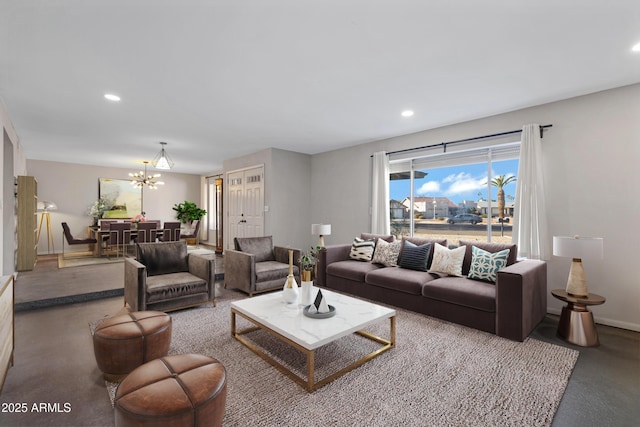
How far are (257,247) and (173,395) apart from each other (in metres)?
3.35

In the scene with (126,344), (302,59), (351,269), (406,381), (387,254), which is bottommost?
(406,381)

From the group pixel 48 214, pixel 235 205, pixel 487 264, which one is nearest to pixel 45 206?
pixel 48 214

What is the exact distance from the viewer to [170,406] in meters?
1.34

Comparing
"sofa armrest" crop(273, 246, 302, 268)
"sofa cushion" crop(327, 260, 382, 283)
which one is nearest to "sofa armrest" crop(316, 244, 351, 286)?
"sofa cushion" crop(327, 260, 382, 283)

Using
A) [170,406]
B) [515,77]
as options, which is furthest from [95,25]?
[515,77]

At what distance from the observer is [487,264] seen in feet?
11.0

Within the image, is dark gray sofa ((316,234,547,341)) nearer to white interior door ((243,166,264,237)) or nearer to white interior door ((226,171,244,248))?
white interior door ((243,166,264,237))

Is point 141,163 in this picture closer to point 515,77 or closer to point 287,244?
point 287,244

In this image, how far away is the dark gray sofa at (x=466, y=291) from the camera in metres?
2.78

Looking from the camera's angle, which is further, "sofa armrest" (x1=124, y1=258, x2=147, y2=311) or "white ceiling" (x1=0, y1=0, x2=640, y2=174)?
"sofa armrest" (x1=124, y1=258, x2=147, y2=311)

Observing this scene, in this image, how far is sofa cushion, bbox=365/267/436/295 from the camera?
3.50 metres

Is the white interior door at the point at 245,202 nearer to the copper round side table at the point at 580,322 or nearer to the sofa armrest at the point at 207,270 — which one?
the sofa armrest at the point at 207,270

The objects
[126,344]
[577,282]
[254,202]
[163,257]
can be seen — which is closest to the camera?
[126,344]

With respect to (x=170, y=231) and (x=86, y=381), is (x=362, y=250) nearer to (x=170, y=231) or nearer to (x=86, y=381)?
(x=86, y=381)
